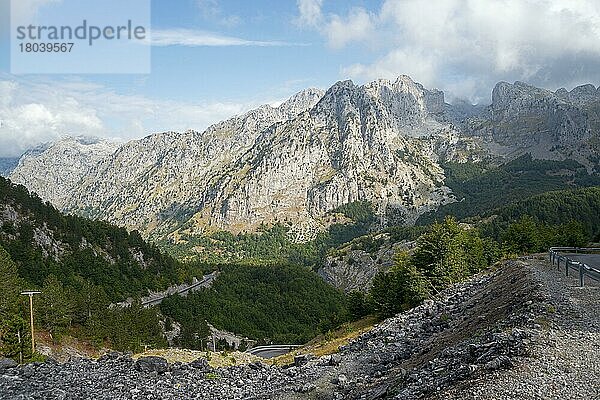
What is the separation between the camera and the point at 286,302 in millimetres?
197000

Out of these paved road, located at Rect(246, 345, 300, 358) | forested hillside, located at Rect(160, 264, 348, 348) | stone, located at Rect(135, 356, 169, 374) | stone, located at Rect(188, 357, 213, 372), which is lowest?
forested hillside, located at Rect(160, 264, 348, 348)

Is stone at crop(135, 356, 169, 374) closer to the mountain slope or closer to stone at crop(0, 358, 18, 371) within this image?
stone at crop(0, 358, 18, 371)

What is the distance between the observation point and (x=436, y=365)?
1889 centimetres

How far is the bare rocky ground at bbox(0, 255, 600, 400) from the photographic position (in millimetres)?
15047

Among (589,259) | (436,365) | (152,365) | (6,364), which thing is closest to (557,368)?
(436,365)

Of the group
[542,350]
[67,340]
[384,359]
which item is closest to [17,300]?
[67,340]

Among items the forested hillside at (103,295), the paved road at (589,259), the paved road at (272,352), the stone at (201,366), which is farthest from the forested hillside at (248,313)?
A: the stone at (201,366)

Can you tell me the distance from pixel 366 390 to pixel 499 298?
14.8 m

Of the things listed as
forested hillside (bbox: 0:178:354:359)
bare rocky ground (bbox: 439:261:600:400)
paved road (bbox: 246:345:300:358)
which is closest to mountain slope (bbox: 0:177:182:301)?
forested hillside (bbox: 0:178:354:359)

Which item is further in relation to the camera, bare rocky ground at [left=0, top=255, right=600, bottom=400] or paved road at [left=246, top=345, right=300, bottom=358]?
paved road at [left=246, top=345, right=300, bottom=358]

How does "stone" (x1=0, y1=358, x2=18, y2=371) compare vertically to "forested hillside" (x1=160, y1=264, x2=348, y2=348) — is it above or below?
above

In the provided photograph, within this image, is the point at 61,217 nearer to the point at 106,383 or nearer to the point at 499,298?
the point at 106,383

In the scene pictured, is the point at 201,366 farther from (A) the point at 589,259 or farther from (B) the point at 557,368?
(A) the point at 589,259

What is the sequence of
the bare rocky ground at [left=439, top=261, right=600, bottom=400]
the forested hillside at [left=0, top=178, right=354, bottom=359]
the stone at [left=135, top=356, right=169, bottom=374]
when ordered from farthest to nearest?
the forested hillside at [left=0, top=178, right=354, bottom=359], the stone at [left=135, top=356, right=169, bottom=374], the bare rocky ground at [left=439, top=261, right=600, bottom=400]
